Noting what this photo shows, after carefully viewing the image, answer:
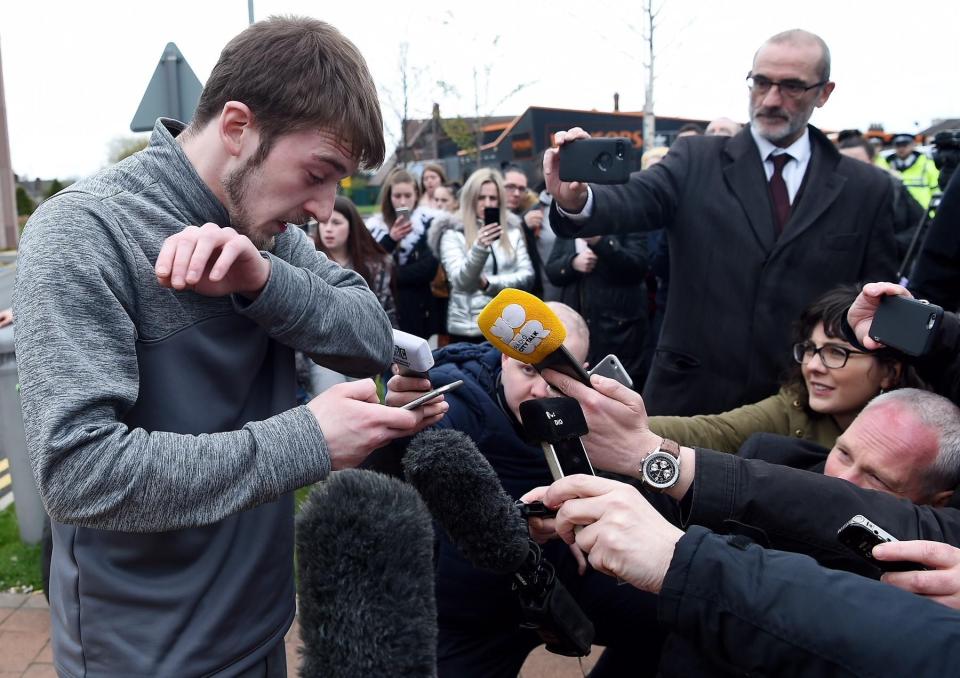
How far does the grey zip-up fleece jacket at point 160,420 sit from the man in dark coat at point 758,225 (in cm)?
179

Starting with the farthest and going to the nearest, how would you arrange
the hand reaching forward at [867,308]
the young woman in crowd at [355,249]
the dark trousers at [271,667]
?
the young woman in crowd at [355,249] → the hand reaching forward at [867,308] → the dark trousers at [271,667]

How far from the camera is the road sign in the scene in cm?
450

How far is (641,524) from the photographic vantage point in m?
1.41

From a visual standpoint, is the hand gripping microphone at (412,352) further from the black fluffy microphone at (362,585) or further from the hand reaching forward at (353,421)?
the black fluffy microphone at (362,585)

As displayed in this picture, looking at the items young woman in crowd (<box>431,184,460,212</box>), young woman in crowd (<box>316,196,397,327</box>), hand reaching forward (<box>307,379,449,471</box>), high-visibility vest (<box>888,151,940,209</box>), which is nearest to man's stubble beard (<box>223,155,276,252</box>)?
hand reaching forward (<box>307,379,449,471</box>)

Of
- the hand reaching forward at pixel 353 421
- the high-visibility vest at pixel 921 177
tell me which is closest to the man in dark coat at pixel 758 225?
A: the hand reaching forward at pixel 353 421

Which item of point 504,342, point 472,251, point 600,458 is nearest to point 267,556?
point 504,342

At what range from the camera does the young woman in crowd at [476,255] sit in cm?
571

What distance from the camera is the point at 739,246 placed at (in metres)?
3.19

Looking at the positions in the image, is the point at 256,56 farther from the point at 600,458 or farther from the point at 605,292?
the point at 605,292

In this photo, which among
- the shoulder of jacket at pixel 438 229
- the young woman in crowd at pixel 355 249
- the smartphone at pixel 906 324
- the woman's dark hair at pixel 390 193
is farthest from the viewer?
the woman's dark hair at pixel 390 193

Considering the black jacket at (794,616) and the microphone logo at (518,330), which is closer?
the black jacket at (794,616)

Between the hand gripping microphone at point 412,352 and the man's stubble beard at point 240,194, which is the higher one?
the man's stubble beard at point 240,194

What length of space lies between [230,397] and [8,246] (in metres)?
22.2
